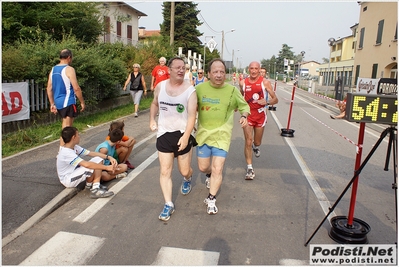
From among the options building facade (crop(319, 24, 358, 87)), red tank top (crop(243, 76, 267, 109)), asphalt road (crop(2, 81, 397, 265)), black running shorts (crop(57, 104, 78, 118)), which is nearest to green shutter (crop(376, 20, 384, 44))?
building facade (crop(319, 24, 358, 87))

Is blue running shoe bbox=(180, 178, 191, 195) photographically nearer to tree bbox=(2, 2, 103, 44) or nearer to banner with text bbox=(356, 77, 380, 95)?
tree bbox=(2, 2, 103, 44)

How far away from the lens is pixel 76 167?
4852 mm

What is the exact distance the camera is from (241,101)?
14.7 feet

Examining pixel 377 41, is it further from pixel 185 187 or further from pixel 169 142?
pixel 169 142

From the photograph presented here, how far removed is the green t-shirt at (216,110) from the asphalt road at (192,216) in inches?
37.4

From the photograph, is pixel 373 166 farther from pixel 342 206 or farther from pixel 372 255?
pixel 372 255

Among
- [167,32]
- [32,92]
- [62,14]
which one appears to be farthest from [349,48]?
[32,92]

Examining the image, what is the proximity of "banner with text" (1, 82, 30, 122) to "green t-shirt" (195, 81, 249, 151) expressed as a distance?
16.8 ft

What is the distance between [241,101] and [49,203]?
9.42 feet

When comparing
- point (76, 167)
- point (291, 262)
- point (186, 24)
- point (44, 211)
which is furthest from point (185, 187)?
point (186, 24)

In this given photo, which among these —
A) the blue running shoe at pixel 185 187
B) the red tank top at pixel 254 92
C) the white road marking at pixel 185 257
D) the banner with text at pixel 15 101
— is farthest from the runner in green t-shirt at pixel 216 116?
the banner with text at pixel 15 101

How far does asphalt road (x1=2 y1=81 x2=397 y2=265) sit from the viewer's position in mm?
A: 3408

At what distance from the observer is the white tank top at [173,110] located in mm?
4145

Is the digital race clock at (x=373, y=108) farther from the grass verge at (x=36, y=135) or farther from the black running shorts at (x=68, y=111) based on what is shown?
the grass verge at (x=36, y=135)
